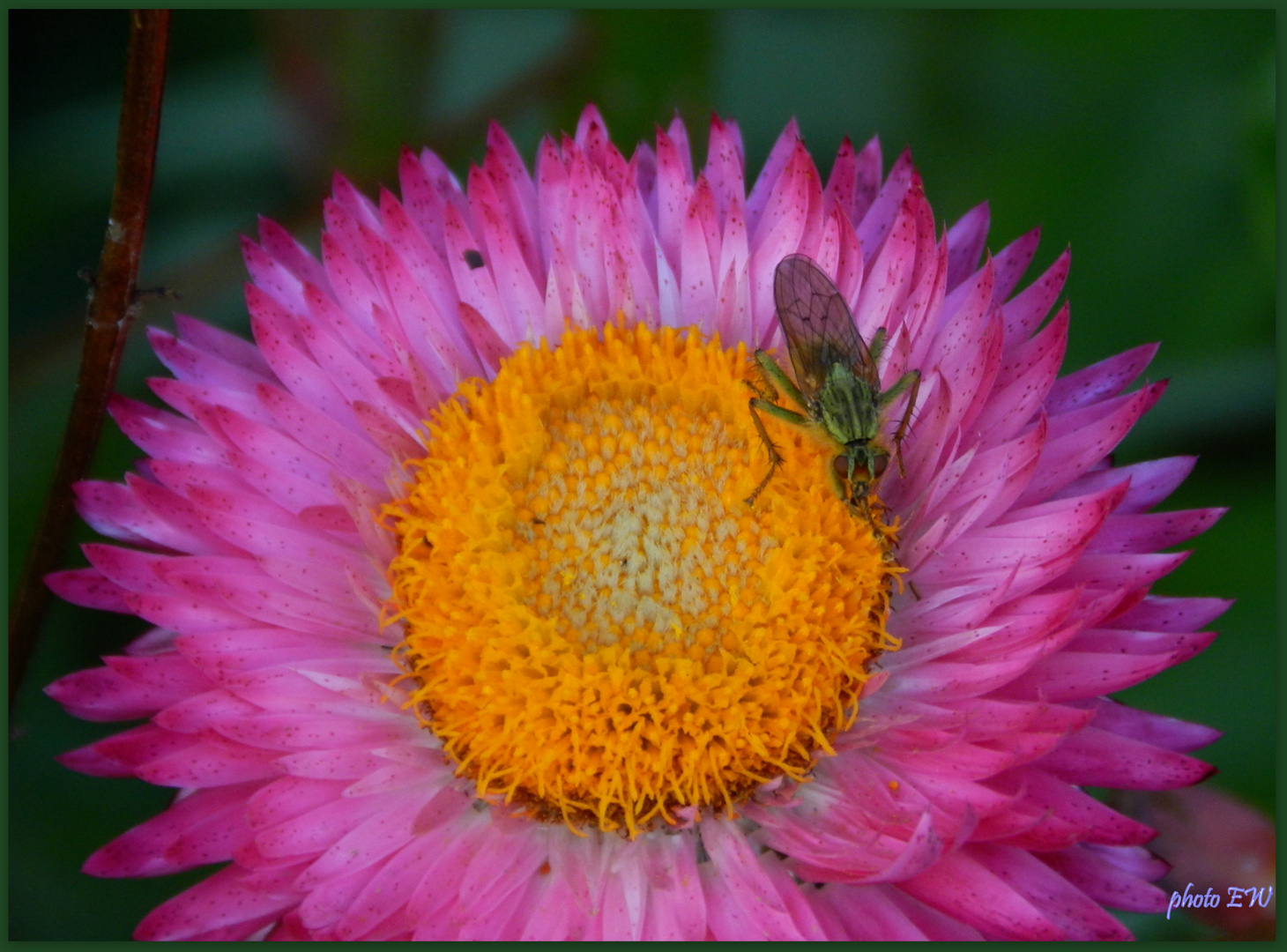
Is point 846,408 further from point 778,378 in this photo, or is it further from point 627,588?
point 627,588

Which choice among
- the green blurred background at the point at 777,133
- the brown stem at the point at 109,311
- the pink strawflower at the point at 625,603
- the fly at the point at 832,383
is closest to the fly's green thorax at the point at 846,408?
the fly at the point at 832,383

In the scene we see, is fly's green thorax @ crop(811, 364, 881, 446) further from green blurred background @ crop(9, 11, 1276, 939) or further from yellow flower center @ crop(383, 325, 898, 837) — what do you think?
green blurred background @ crop(9, 11, 1276, 939)

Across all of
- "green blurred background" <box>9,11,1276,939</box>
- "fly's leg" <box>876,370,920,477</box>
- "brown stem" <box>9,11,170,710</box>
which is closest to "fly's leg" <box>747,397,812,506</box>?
"fly's leg" <box>876,370,920,477</box>

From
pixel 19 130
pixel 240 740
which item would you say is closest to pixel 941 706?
pixel 240 740

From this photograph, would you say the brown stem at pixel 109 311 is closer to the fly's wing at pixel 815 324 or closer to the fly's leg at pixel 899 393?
the fly's wing at pixel 815 324

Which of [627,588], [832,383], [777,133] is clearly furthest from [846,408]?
[777,133]

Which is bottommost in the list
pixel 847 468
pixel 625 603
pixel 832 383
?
pixel 625 603
